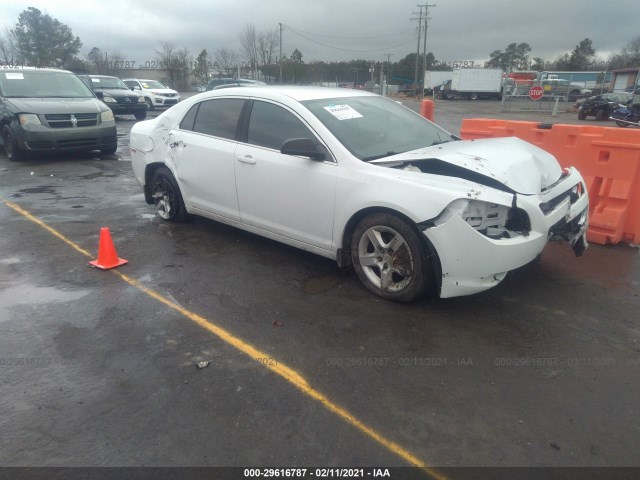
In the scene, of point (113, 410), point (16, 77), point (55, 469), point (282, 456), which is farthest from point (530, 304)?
point (16, 77)

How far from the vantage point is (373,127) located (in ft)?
14.4

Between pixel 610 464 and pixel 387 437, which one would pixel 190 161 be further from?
pixel 610 464

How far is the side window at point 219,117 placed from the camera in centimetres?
478

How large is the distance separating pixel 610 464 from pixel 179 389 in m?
2.29

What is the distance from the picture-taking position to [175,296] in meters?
3.96

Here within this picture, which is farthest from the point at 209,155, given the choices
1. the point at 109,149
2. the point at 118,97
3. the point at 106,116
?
the point at 118,97

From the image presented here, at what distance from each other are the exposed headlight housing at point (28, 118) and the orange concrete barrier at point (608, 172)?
9.38 meters

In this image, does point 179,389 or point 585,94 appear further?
point 585,94

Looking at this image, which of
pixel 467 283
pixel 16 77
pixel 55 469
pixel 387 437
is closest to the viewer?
pixel 55 469

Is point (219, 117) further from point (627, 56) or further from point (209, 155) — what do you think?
point (627, 56)

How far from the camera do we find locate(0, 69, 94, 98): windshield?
32.5ft

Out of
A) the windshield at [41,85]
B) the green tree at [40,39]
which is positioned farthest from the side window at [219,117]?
the green tree at [40,39]

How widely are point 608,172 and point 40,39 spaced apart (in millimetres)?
70482

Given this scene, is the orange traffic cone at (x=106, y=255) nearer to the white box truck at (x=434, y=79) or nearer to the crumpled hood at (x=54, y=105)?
the crumpled hood at (x=54, y=105)
